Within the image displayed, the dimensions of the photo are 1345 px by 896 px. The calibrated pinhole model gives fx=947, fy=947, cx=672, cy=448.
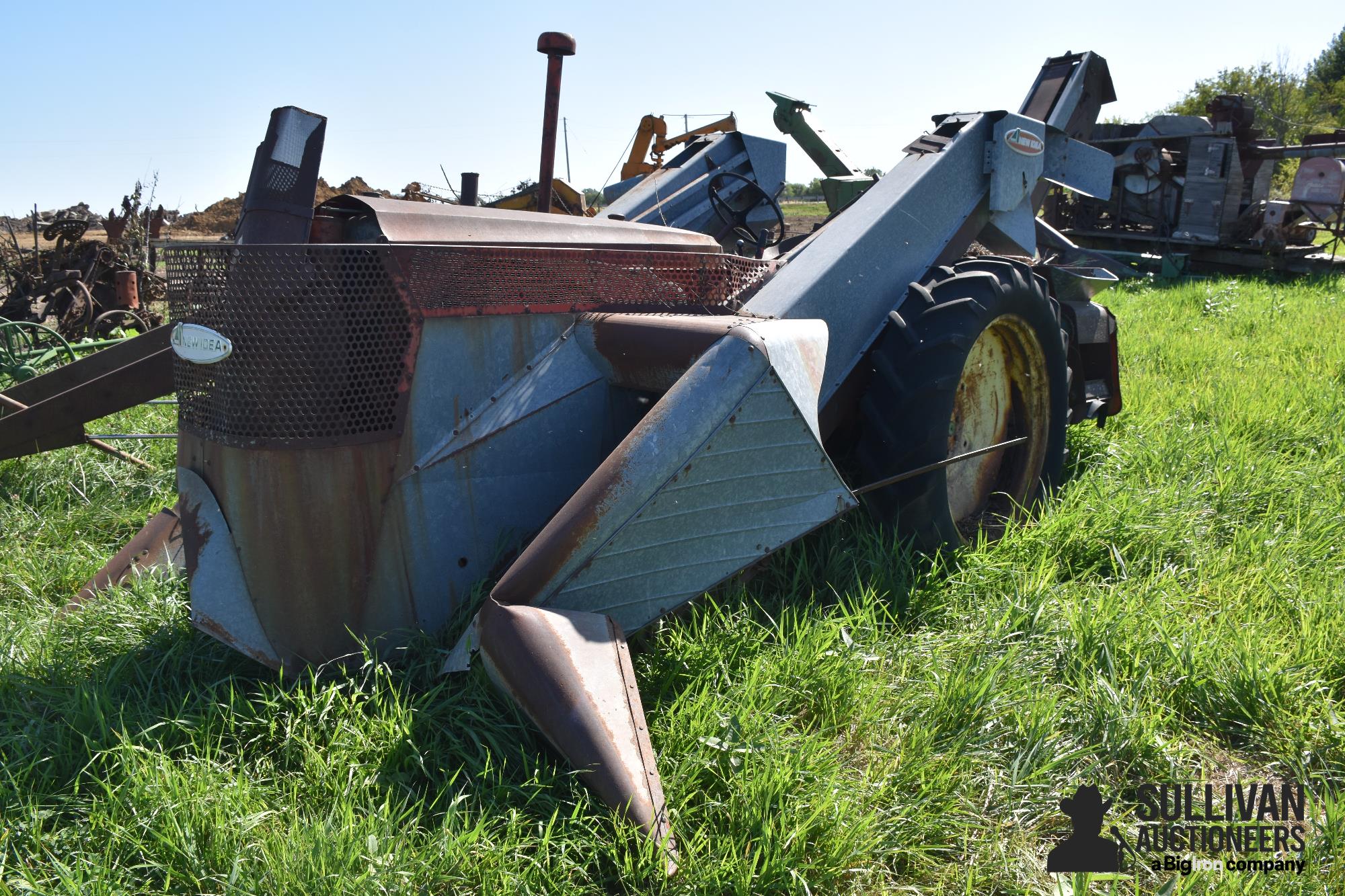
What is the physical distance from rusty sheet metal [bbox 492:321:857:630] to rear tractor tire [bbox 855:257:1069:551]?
2.09ft

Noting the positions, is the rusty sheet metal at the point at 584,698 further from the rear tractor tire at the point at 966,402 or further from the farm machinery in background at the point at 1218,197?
the farm machinery in background at the point at 1218,197

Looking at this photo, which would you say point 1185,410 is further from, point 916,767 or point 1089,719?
point 916,767

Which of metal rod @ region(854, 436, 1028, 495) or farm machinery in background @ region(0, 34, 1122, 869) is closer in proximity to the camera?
farm machinery in background @ region(0, 34, 1122, 869)

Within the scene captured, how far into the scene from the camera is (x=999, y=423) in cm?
372

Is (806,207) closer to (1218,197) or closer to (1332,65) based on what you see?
(1218,197)

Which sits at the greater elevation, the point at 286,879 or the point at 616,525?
the point at 616,525

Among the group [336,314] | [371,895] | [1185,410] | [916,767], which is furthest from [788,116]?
[371,895]

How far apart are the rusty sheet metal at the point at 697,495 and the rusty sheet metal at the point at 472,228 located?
2.52 feet

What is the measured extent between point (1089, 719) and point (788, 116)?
3.88 meters

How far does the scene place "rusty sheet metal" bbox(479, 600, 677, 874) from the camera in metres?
1.89

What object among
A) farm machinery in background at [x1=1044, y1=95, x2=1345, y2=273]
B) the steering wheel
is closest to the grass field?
the steering wheel

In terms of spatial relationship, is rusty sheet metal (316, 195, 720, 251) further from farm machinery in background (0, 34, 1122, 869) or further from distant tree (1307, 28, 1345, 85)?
distant tree (1307, 28, 1345, 85)

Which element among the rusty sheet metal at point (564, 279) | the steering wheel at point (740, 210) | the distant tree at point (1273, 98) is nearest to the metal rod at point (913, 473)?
the rusty sheet metal at point (564, 279)

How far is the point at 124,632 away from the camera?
2.74m
